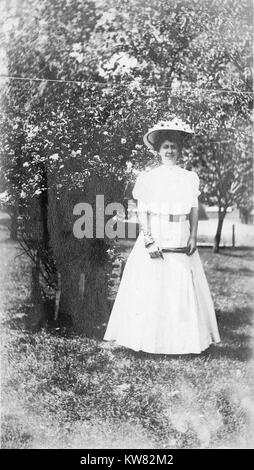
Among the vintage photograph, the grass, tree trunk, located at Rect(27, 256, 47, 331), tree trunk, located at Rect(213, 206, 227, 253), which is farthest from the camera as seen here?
tree trunk, located at Rect(213, 206, 227, 253)

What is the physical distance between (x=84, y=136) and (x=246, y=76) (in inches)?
54.2

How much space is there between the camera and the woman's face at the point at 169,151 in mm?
3691

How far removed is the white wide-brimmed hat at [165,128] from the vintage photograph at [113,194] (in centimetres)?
2

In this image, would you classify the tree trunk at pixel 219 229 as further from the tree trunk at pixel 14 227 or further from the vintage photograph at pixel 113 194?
the tree trunk at pixel 14 227

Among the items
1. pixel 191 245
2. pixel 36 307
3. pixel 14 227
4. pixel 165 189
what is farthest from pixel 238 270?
pixel 14 227

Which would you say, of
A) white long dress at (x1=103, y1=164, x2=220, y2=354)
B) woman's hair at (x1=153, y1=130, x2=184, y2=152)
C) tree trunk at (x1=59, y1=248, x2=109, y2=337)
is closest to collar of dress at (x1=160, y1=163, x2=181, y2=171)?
white long dress at (x1=103, y1=164, x2=220, y2=354)

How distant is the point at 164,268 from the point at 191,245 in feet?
0.91

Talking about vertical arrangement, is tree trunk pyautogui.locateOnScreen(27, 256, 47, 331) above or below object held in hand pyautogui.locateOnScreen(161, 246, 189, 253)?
below

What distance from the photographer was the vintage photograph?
143 inches

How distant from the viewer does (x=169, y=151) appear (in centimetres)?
370

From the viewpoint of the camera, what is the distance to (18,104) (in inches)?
144

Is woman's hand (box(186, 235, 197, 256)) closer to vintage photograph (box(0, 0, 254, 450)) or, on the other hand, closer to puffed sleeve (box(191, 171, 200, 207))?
vintage photograph (box(0, 0, 254, 450))

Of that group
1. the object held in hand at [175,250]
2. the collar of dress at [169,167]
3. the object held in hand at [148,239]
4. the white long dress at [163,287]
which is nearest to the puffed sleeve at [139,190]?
the white long dress at [163,287]
